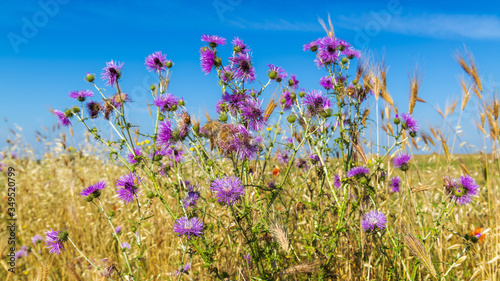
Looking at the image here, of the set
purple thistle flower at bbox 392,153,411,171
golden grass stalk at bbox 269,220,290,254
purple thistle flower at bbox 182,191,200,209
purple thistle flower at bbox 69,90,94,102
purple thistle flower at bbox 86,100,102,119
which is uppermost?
purple thistle flower at bbox 69,90,94,102

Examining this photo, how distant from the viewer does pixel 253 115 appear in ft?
5.93

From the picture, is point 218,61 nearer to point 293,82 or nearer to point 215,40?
point 215,40

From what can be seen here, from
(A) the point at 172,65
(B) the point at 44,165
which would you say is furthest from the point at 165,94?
(B) the point at 44,165

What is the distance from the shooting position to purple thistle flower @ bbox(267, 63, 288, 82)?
2072 mm

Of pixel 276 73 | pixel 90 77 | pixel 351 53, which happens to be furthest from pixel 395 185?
pixel 90 77

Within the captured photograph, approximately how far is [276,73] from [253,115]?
421mm

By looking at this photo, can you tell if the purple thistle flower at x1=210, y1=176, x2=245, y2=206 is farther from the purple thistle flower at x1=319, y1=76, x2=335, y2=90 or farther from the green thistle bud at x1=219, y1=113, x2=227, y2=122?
the purple thistle flower at x1=319, y1=76, x2=335, y2=90

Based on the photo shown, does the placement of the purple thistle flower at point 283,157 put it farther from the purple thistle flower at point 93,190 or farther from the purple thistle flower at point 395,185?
the purple thistle flower at point 93,190

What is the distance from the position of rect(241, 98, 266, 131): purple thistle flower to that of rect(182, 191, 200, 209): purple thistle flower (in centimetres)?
56

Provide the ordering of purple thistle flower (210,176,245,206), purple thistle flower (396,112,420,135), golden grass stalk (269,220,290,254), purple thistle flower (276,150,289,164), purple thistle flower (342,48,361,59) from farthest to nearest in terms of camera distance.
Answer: purple thistle flower (276,150,289,164) < purple thistle flower (342,48,361,59) < purple thistle flower (396,112,420,135) < purple thistle flower (210,176,245,206) < golden grass stalk (269,220,290,254)

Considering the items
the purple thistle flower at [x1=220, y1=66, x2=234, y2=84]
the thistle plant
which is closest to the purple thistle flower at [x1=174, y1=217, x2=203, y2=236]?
the thistle plant

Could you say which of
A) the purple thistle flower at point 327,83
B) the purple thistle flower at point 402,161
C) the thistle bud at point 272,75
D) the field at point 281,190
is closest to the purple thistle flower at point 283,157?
the field at point 281,190

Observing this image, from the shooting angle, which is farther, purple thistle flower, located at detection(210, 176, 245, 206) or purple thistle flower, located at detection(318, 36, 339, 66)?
purple thistle flower, located at detection(318, 36, 339, 66)

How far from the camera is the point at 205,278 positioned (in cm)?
240
